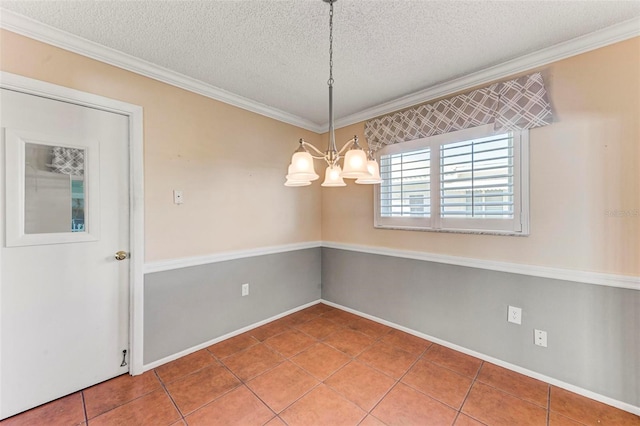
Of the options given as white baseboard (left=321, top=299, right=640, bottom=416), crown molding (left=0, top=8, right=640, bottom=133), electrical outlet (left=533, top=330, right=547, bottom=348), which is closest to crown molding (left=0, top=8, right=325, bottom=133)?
crown molding (left=0, top=8, right=640, bottom=133)

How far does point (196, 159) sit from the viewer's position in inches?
92.8

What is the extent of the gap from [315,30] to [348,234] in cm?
218

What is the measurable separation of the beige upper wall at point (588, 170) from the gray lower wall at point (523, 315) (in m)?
0.21

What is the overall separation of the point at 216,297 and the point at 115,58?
2.07 m

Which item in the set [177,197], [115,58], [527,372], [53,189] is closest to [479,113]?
[527,372]

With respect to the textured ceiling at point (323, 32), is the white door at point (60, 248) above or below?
below

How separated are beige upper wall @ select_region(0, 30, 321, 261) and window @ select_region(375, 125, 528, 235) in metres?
1.21

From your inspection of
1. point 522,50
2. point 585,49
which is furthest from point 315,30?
point 585,49

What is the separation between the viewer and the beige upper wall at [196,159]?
177cm

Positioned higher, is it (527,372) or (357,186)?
(357,186)

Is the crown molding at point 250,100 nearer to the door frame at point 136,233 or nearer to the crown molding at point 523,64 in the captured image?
the crown molding at point 523,64

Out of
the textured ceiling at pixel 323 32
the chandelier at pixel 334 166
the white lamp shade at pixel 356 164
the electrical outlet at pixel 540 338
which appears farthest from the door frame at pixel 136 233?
the electrical outlet at pixel 540 338

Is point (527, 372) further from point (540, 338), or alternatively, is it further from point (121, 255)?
point (121, 255)

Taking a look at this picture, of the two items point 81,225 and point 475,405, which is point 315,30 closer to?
point 81,225
